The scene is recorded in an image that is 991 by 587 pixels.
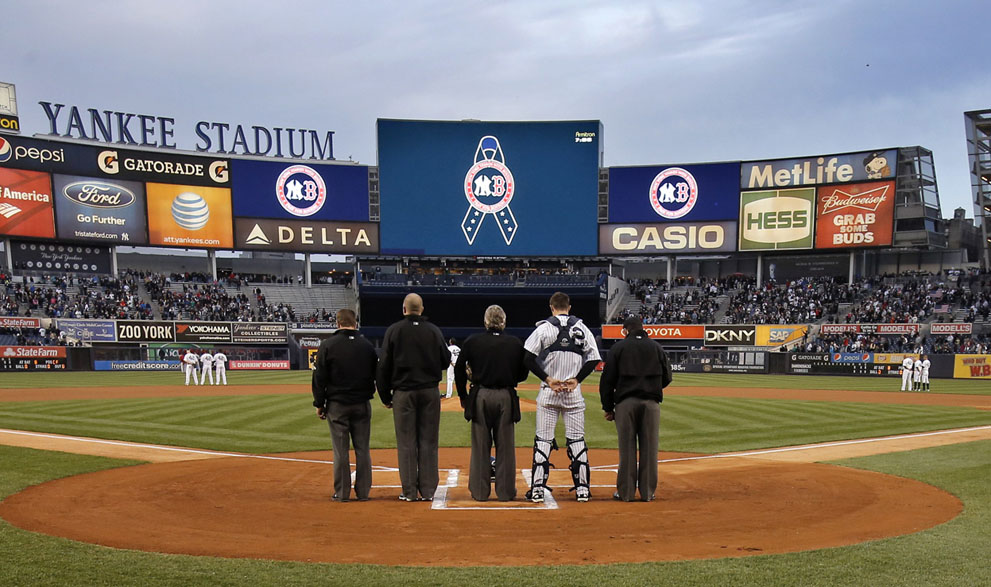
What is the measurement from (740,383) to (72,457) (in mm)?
29113

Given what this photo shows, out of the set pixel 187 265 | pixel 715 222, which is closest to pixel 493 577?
pixel 715 222

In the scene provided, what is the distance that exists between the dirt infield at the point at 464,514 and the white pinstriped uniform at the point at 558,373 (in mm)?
838

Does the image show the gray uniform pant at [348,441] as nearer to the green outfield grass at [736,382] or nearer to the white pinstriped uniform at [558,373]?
the white pinstriped uniform at [558,373]

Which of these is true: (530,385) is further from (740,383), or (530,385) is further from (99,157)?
(99,157)

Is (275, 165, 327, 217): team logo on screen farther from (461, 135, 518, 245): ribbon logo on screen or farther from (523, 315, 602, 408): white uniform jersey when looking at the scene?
(523, 315, 602, 408): white uniform jersey

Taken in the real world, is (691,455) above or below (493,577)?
below

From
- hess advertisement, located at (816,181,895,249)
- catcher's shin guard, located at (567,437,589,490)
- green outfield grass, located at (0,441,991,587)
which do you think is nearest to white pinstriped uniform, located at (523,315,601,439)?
catcher's shin guard, located at (567,437,589,490)

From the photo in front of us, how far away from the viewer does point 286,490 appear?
798 cm

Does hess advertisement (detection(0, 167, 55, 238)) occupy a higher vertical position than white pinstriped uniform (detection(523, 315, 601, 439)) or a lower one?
higher

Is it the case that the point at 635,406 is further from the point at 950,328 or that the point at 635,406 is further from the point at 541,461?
the point at 950,328

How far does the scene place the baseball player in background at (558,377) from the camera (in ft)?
23.2

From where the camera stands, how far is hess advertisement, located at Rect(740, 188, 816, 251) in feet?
163

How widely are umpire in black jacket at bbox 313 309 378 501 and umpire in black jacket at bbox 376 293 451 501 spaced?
0.92 feet

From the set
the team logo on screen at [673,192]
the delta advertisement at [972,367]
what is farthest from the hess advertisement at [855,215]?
the delta advertisement at [972,367]
